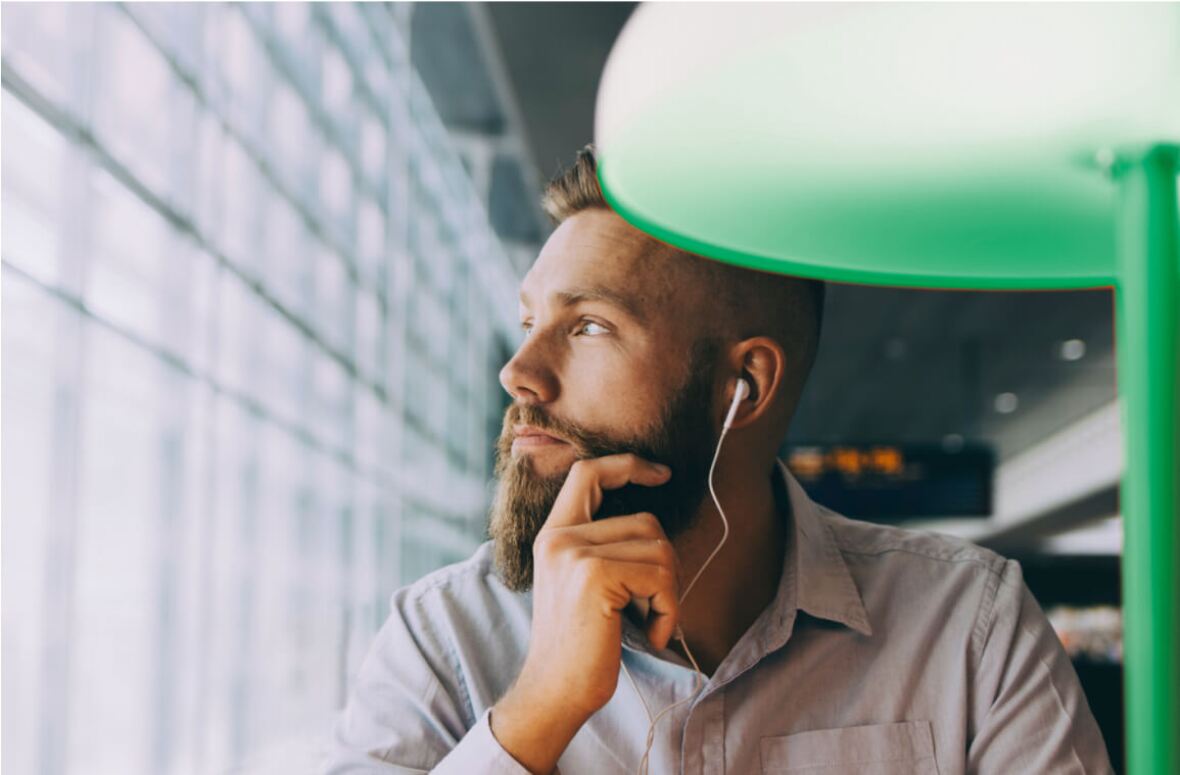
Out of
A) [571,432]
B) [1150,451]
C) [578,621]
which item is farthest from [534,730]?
[1150,451]

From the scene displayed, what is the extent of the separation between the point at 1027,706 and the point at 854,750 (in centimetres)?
20

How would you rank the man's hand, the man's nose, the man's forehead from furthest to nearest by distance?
the man's forehead, the man's nose, the man's hand

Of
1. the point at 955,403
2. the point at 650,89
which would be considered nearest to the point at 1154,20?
the point at 650,89

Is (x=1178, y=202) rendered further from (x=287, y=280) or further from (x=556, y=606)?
(x=287, y=280)

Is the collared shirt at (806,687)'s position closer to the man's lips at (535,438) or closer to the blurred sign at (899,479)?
the man's lips at (535,438)

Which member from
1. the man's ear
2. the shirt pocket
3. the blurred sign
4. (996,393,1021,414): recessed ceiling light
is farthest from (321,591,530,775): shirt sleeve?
Answer: (996,393,1021,414): recessed ceiling light

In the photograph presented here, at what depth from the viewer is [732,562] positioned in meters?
1.54

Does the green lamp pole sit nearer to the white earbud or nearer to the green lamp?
the green lamp

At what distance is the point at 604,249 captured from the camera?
1.52 metres

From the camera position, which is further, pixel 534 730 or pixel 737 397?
pixel 737 397

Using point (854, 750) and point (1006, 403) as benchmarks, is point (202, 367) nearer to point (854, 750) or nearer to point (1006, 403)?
point (854, 750)

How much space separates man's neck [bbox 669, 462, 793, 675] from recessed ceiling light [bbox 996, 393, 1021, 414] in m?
13.2

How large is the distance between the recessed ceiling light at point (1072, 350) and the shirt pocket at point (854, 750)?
36.5ft

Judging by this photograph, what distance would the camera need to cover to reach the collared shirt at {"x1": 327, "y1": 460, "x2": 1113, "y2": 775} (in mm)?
1335
